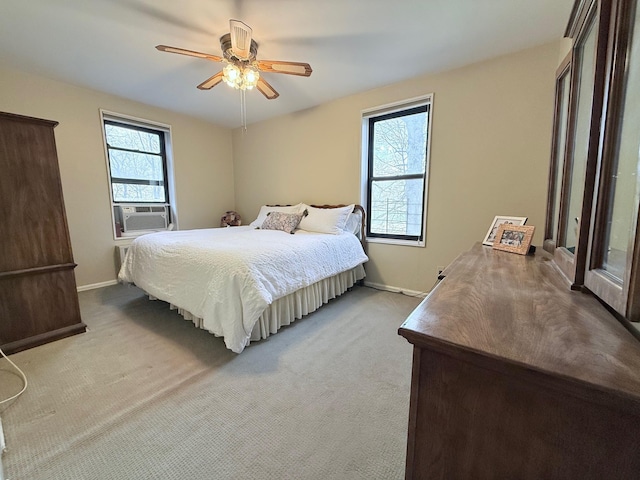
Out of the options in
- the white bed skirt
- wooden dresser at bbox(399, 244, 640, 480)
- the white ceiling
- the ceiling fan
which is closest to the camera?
wooden dresser at bbox(399, 244, 640, 480)

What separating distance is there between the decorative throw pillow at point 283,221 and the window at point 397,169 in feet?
3.16

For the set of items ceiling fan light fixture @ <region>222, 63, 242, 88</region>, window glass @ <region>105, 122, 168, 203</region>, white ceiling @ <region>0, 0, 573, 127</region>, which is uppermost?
white ceiling @ <region>0, 0, 573, 127</region>

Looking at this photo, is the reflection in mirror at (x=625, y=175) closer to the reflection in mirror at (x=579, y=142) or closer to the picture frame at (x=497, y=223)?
the reflection in mirror at (x=579, y=142)

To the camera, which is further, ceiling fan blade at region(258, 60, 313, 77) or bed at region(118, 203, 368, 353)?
ceiling fan blade at region(258, 60, 313, 77)

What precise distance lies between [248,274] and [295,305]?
77 centimetres

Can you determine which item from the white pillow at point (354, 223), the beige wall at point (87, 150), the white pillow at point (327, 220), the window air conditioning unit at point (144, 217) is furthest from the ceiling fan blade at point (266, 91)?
the window air conditioning unit at point (144, 217)

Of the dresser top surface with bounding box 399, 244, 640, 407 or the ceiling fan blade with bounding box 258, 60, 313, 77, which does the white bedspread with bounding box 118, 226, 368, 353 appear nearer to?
the dresser top surface with bounding box 399, 244, 640, 407

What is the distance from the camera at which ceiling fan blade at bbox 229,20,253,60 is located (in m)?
1.68

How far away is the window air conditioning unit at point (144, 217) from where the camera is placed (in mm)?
3562

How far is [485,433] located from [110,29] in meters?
3.28

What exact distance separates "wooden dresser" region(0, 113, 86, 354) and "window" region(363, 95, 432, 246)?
9.92 feet

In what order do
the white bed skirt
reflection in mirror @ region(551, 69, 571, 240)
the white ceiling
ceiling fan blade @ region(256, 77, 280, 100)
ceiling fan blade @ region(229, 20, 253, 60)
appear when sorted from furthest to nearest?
1. ceiling fan blade @ region(256, 77, 280, 100)
2. the white bed skirt
3. the white ceiling
4. ceiling fan blade @ region(229, 20, 253, 60)
5. reflection in mirror @ region(551, 69, 571, 240)

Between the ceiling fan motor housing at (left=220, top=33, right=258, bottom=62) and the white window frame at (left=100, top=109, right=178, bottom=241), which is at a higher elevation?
the ceiling fan motor housing at (left=220, top=33, right=258, bottom=62)

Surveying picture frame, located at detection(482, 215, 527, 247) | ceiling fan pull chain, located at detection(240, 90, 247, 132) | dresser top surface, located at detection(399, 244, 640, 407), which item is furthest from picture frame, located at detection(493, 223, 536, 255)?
ceiling fan pull chain, located at detection(240, 90, 247, 132)
